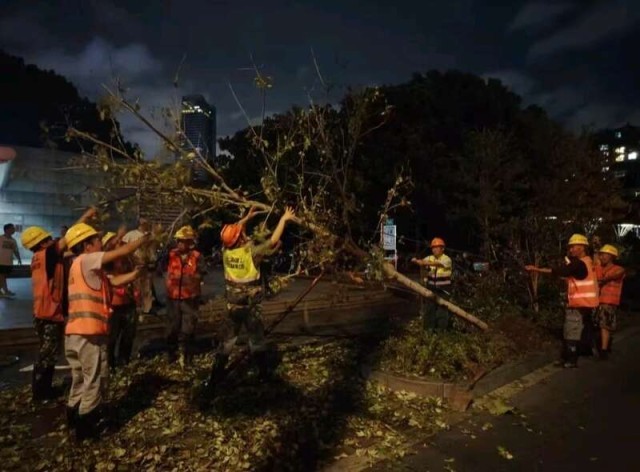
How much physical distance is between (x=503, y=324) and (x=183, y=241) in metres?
5.09

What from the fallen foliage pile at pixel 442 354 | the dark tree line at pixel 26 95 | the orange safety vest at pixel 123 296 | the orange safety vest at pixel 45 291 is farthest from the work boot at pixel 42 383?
the dark tree line at pixel 26 95

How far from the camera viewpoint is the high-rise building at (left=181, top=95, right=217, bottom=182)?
5703mm

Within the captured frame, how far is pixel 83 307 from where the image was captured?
4465mm

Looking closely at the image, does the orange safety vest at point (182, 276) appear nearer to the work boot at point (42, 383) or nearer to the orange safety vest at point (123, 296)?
the orange safety vest at point (123, 296)

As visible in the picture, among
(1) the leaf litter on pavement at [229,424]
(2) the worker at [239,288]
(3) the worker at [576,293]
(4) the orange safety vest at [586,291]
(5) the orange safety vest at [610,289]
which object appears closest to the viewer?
(1) the leaf litter on pavement at [229,424]

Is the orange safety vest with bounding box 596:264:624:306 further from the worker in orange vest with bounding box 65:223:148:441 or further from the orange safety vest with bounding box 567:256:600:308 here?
the worker in orange vest with bounding box 65:223:148:441

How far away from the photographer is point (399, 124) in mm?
24234

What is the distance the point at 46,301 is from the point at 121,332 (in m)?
1.61

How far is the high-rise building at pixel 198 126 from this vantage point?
5703 mm

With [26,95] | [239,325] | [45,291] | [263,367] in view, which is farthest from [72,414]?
[26,95]

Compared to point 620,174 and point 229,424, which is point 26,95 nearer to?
point 620,174

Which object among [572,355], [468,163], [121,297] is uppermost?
[468,163]

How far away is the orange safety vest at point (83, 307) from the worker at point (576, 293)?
5.59 m

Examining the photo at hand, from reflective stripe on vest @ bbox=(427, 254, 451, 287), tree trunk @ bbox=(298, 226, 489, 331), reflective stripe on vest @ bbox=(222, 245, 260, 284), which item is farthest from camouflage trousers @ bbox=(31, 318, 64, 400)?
reflective stripe on vest @ bbox=(427, 254, 451, 287)
